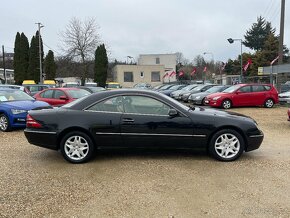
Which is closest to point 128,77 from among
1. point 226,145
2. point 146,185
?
point 226,145

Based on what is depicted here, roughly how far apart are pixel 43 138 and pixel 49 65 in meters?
53.6

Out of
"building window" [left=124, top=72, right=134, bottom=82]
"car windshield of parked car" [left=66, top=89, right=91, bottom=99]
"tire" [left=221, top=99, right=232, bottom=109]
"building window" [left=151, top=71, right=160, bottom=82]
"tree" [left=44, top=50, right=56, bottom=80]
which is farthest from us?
"building window" [left=151, top=71, right=160, bottom=82]

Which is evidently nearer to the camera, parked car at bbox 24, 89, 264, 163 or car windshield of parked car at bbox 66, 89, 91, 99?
parked car at bbox 24, 89, 264, 163

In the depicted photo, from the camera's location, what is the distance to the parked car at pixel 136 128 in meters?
6.26

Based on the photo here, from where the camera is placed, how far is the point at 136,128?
6.25 meters

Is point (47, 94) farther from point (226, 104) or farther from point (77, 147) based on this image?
point (226, 104)

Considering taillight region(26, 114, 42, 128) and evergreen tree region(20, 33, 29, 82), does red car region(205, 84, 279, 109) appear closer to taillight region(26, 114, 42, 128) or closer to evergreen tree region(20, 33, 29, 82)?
taillight region(26, 114, 42, 128)

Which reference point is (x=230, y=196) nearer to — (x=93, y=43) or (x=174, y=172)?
(x=174, y=172)

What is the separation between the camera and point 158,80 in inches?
2781

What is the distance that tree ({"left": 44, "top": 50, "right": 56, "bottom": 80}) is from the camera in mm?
57156

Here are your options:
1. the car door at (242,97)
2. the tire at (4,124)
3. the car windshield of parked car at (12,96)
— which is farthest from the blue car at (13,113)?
the car door at (242,97)

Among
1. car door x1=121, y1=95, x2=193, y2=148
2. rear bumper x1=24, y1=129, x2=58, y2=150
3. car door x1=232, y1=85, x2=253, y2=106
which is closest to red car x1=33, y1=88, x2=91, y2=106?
rear bumper x1=24, y1=129, x2=58, y2=150

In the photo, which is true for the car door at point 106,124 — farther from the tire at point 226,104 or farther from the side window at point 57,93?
the tire at point 226,104

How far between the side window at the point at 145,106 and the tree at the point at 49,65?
176 feet
